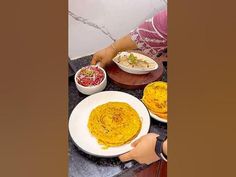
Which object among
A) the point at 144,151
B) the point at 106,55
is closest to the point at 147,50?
the point at 106,55

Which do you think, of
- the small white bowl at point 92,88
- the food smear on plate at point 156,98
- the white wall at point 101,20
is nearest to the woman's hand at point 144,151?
the food smear on plate at point 156,98

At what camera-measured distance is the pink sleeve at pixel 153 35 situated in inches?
51.7

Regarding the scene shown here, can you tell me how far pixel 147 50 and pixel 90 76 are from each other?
27 centimetres

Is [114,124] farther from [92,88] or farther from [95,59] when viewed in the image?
[95,59]

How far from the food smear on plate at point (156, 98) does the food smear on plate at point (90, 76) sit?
20 centimetres

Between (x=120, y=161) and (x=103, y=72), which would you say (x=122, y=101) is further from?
(x=120, y=161)

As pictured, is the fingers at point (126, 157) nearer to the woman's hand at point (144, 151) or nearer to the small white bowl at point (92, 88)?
the woman's hand at point (144, 151)

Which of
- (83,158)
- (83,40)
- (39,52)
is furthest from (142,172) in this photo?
(39,52)

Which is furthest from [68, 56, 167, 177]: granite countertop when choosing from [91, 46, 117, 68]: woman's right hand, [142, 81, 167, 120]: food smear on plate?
[91, 46, 117, 68]: woman's right hand

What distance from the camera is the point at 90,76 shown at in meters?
1.42

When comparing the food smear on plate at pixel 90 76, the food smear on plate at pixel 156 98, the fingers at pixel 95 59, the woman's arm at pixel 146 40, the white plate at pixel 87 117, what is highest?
the woman's arm at pixel 146 40

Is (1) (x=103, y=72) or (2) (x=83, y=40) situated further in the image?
(2) (x=83, y=40)

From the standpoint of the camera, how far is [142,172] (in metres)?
1.23

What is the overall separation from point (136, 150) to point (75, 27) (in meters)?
0.75
